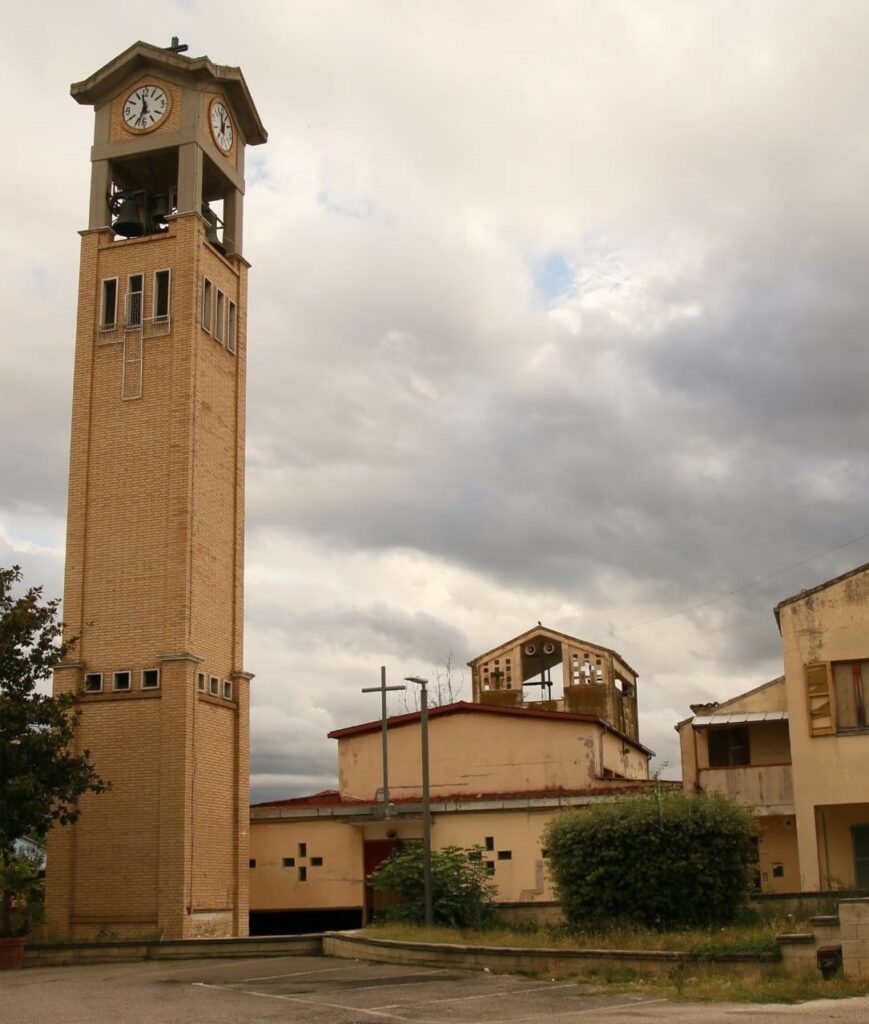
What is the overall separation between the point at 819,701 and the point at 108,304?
21.9 meters

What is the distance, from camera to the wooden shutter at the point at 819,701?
26.6 metres

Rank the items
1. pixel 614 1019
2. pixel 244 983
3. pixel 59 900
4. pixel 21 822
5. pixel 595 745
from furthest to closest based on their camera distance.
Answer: pixel 595 745
pixel 59 900
pixel 21 822
pixel 244 983
pixel 614 1019

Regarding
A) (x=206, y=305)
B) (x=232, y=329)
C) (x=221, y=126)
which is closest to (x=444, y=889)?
(x=206, y=305)

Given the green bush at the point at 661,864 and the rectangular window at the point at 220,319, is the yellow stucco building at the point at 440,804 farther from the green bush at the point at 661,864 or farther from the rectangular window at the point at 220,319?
the rectangular window at the point at 220,319

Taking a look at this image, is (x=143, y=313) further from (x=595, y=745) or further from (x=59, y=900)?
(x=595, y=745)

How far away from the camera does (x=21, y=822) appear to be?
2656 cm

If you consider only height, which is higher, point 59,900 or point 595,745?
point 595,745

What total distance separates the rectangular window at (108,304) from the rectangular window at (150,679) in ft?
32.8

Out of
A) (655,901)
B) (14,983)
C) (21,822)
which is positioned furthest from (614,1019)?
(21,822)

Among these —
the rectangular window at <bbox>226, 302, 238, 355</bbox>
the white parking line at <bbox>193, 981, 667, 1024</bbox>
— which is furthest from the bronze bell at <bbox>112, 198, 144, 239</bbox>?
the white parking line at <bbox>193, 981, 667, 1024</bbox>

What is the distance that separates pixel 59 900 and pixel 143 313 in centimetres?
1567

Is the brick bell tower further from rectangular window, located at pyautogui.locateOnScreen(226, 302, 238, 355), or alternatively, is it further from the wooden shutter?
the wooden shutter

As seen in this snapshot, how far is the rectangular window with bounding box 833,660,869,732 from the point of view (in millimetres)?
26703

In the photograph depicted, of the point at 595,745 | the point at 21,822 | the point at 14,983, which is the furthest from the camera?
the point at 595,745
